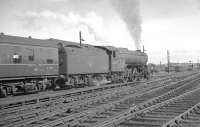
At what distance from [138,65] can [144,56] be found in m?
2.27

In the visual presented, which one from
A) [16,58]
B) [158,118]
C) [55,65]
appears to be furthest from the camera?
[55,65]

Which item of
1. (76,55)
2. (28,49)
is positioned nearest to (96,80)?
(76,55)

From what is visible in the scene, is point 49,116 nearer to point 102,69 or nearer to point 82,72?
point 82,72

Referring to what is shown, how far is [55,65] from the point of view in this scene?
20703mm

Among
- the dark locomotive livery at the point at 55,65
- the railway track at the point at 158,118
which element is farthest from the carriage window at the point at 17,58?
the railway track at the point at 158,118

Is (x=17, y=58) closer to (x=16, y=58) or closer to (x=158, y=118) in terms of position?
(x=16, y=58)

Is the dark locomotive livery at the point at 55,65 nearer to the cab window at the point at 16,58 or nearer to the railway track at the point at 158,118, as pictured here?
the cab window at the point at 16,58

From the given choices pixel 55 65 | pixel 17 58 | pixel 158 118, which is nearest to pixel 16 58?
pixel 17 58

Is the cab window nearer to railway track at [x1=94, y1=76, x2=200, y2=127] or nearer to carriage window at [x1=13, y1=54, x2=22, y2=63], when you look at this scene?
carriage window at [x1=13, y1=54, x2=22, y2=63]

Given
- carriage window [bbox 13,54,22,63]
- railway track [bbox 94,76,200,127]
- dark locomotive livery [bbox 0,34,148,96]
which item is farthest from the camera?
carriage window [bbox 13,54,22,63]

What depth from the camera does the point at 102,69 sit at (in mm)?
26625

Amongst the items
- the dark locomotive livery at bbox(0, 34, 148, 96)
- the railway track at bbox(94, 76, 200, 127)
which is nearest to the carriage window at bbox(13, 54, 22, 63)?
the dark locomotive livery at bbox(0, 34, 148, 96)

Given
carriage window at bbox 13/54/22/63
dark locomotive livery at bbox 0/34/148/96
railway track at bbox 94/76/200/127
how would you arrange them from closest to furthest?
1. railway track at bbox 94/76/200/127
2. dark locomotive livery at bbox 0/34/148/96
3. carriage window at bbox 13/54/22/63

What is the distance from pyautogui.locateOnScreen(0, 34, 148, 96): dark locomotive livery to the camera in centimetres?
1672
